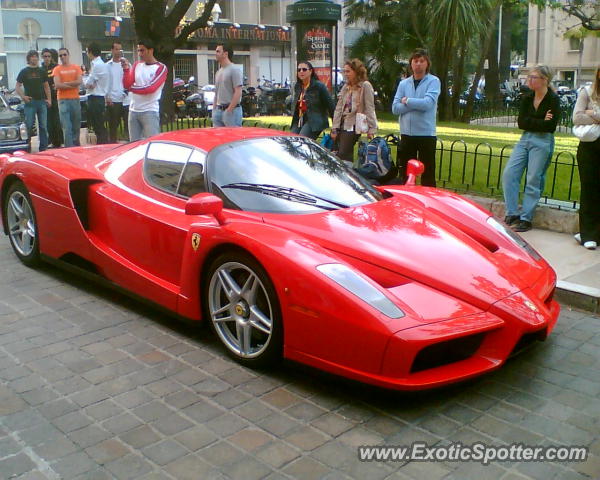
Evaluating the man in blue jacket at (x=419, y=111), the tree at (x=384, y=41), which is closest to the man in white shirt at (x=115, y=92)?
the man in blue jacket at (x=419, y=111)

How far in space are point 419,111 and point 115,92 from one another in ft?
21.8

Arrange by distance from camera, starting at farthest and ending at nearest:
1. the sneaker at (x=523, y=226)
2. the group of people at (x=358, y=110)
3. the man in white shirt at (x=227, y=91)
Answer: the man in white shirt at (x=227, y=91) → the sneaker at (x=523, y=226) → the group of people at (x=358, y=110)

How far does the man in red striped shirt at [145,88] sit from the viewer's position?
914 centimetres

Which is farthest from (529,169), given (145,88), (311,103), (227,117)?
(145,88)

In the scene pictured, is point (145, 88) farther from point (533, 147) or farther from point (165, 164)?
point (533, 147)

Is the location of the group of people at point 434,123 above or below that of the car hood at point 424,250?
above

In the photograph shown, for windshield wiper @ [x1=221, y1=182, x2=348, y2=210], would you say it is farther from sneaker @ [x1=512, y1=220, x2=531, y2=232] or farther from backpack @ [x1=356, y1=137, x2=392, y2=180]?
sneaker @ [x1=512, y1=220, x2=531, y2=232]

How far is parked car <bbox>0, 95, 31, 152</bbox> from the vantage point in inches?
468

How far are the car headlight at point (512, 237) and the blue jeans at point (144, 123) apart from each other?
18.9 feet

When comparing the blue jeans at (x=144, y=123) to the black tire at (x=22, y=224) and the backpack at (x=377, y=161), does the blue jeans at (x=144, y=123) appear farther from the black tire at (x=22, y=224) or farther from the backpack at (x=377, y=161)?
the black tire at (x=22, y=224)

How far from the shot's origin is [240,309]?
3949 millimetres

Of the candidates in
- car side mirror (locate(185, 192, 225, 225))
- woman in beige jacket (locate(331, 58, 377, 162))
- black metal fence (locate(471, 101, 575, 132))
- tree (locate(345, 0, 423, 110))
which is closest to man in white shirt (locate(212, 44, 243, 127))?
woman in beige jacket (locate(331, 58, 377, 162))

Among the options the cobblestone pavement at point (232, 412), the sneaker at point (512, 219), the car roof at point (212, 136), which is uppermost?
the car roof at point (212, 136)

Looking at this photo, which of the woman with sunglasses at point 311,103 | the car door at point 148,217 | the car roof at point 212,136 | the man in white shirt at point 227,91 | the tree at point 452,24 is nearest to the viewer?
the car door at point 148,217
